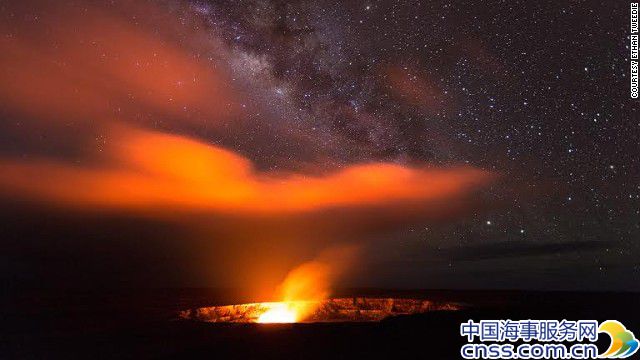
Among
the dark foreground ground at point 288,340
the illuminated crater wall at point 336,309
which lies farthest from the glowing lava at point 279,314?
the dark foreground ground at point 288,340

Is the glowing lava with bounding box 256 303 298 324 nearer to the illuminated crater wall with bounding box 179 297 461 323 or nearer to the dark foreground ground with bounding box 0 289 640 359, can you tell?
the illuminated crater wall with bounding box 179 297 461 323

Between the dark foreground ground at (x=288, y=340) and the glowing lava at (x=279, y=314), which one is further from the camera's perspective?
the glowing lava at (x=279, y=314)

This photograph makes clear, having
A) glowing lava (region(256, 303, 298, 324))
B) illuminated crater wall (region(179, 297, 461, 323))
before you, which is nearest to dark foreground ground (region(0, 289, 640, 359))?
illuminated crater wall (region(179, 297, 461, 323))

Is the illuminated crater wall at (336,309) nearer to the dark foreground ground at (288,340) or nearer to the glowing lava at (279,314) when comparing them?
the glowing lava at (279,314)

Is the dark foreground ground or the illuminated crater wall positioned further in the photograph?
the illuminated crater wall

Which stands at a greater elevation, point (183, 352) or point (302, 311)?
point (302, 311)

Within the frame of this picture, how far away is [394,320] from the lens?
1797 cm

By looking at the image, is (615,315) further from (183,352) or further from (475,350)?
(183,352)

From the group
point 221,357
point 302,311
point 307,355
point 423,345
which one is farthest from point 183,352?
point 302,311

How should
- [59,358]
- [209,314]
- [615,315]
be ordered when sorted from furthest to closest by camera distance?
[209,314], [615,315], [59,358]

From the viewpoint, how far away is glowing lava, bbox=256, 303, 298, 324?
104ft

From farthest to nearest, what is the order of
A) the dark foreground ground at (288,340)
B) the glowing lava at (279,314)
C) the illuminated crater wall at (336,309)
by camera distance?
the glowing lava at (279,314) < the illuminated crater wall at (336,309) < the dark foreground ground at (288,340)

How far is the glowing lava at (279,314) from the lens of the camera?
104 feet

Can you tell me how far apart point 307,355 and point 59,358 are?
9204 mm
